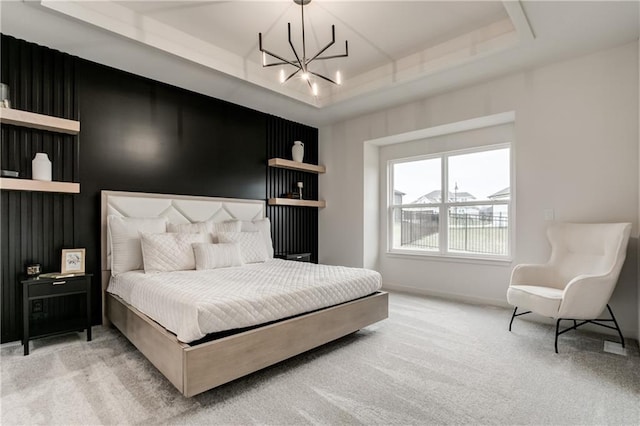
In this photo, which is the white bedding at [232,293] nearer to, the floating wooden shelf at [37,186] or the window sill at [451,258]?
the floating wooden shelf at [37,186]

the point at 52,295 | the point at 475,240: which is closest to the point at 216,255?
the point at 52,295

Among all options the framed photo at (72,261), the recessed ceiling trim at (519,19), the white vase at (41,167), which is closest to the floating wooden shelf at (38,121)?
the white vase at (41,167)

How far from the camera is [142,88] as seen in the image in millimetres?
3707

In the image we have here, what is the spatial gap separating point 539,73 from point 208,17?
3463 millimetres

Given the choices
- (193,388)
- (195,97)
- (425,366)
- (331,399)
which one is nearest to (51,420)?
(193,388)

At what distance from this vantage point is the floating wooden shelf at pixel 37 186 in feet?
8.83

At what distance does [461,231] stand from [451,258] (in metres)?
0.41

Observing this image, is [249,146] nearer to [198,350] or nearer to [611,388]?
[198,350]

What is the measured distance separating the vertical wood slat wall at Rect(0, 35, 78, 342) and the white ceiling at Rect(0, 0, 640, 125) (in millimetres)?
237

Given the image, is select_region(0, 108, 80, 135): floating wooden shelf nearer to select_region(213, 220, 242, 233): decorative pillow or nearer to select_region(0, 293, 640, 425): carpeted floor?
select_region(213, 220, 242, 233): decorative pillow

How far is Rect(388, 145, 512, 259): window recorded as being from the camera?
427cm

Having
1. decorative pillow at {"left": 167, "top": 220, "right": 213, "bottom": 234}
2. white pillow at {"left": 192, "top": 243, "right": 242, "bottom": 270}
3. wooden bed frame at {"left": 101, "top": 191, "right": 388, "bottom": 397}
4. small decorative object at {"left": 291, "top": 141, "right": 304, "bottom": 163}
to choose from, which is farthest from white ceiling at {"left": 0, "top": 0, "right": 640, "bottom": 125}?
white pillow at {"left": 192, "top": 243, "right": 242, "bottom": 270}

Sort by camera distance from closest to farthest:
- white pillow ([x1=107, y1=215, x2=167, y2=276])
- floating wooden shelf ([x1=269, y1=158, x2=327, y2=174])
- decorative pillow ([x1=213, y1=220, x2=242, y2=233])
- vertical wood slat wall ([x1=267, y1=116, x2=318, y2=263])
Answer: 1. white pillow ([x1=107, y1=215, x2=167, y2=276])
2. decorative pillow ([x1=213, y1=220, x2=242, y2=233])
3. floating wooden shelf ([x1=269, y1=158, x2=327, y2=174])
4. vertical wood slat wall ([x1=267, y1=116, x2=318, y2=263])

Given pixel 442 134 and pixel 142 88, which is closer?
pixel 142 88
